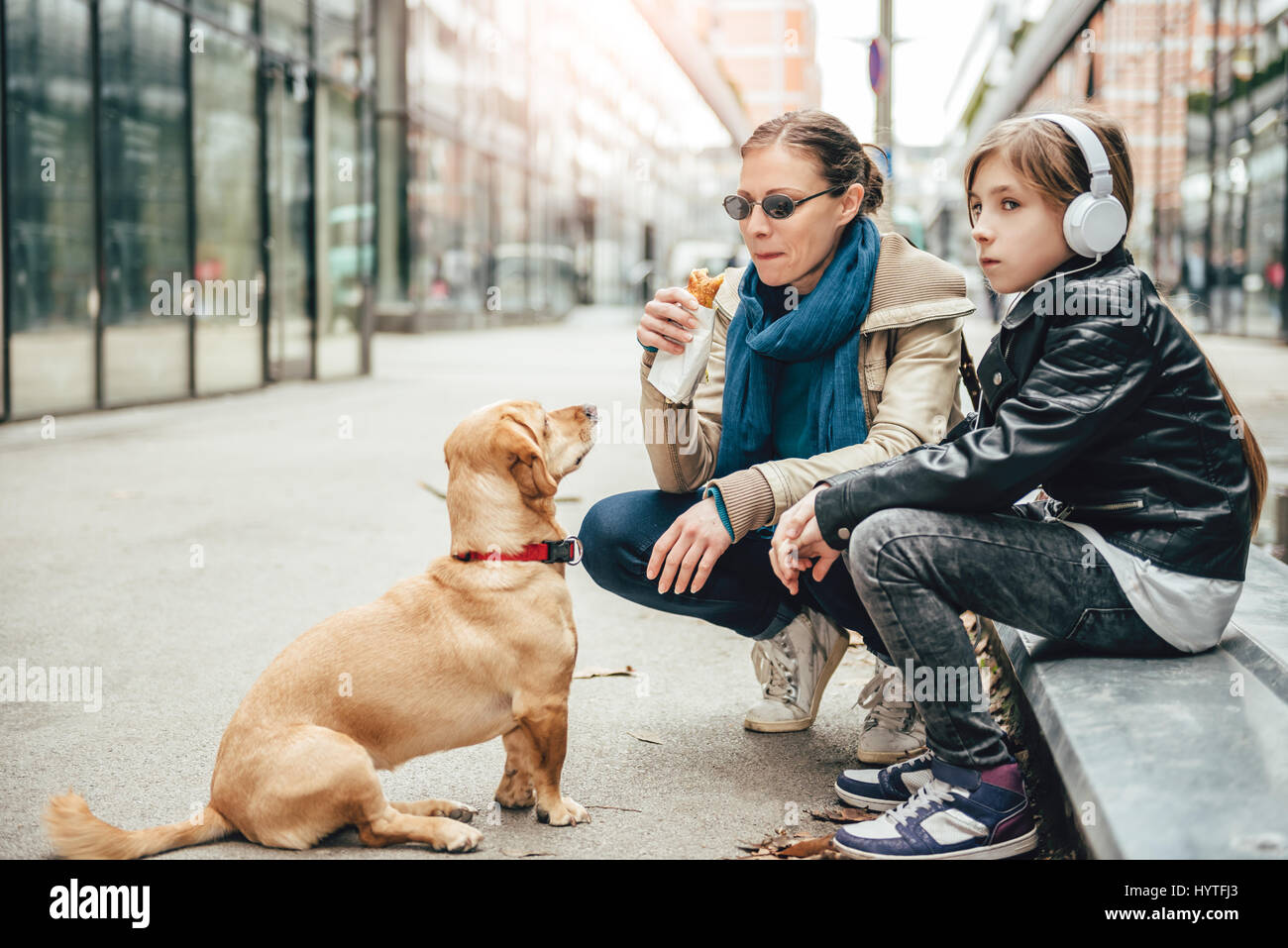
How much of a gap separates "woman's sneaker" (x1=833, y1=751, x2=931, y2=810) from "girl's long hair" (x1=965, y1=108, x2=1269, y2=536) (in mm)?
912

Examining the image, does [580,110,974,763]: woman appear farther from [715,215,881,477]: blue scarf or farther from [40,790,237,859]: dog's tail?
[40,790,237,859]: dog's tail

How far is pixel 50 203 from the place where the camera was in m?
10.2

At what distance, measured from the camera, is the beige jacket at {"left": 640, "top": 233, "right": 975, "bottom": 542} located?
2.99 m

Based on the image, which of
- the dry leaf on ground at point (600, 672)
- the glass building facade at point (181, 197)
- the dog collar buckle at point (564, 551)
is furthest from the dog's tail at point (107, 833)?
the glass building facade at point (181, 197)

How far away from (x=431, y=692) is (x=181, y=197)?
34.9ft

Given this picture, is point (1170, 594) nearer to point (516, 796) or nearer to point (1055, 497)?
point (1055, 497)

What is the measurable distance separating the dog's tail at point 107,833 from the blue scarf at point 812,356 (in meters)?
1.58

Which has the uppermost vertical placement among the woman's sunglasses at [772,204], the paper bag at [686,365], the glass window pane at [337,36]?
the glass window pane at [337,36]

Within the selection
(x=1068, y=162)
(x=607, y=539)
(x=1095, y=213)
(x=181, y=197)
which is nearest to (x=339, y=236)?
(x=181, y=197)

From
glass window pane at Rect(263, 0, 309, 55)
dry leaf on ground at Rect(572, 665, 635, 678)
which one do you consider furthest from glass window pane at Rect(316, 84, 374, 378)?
dry leaf on ground at Rect(572, 665, 635, 678)

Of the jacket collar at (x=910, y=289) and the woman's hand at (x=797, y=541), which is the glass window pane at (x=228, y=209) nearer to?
the jacket collar at (x=910, y=289)

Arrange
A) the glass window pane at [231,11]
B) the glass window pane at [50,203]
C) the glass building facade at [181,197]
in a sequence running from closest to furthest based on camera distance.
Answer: the glass window pane at [50,203]
the glass building facade at [181,197]
the glass window pane at [231,11]

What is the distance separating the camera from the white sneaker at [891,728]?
322 cm
